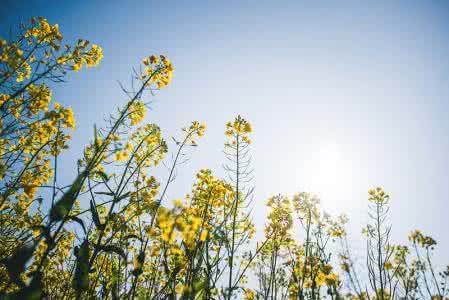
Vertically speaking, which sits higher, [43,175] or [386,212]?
[386,212]

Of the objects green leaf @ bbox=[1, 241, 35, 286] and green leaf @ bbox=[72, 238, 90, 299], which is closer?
green leaf @ bbox=[1, 241, 35, 286]

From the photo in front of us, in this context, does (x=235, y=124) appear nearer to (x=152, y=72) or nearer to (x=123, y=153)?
(x=152, y=72)

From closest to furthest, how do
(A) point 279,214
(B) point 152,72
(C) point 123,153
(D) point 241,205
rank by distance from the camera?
(C) point 123,153 → (B) point 152,72 → (D) point 241,205 → (A) point 279,214

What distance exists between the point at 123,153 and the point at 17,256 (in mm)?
2067

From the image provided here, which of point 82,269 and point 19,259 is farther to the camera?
point 82,269

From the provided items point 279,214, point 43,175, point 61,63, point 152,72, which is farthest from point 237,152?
point 43,175

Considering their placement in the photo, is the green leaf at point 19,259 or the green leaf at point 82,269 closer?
the green leaf at point 19,259

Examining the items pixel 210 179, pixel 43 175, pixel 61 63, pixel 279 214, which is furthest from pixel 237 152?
pixel 43 175

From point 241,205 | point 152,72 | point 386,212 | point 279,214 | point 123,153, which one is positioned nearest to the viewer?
point 123,153

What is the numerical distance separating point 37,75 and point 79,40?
3.20 ft

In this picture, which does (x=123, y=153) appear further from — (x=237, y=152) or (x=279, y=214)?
(x=279, y=214)

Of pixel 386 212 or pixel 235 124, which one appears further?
pixel 386 212

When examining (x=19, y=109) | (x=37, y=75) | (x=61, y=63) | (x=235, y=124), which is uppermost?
(x=235, y=124)

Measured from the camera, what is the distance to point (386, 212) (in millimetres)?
5316
